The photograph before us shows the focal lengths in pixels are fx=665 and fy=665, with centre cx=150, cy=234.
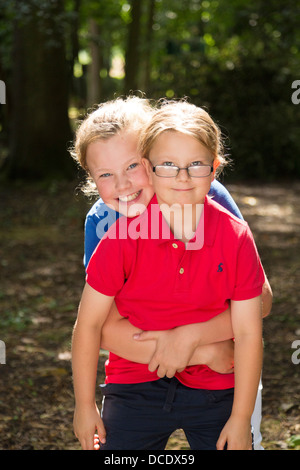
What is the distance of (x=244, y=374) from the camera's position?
81.3 inches

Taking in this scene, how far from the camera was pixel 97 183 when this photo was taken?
7.52ft

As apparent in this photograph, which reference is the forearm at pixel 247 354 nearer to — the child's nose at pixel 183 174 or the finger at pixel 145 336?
the finger at pixel 145 336

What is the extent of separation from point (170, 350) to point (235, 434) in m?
0.33

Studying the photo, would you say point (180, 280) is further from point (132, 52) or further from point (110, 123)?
point (132, 52)

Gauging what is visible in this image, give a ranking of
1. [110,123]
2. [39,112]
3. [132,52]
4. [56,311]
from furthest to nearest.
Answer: [132,52], [39,112], [56,311], [110,123]

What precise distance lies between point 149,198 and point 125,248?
0.87ft

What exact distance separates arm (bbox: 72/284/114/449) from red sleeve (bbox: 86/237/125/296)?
0.03 m

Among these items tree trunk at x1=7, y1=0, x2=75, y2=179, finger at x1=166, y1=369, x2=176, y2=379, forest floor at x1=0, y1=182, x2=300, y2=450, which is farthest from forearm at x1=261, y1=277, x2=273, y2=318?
tree trunk at x1=7, y1=0, x2=75, y2=179

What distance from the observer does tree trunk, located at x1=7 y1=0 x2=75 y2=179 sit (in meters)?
10.7

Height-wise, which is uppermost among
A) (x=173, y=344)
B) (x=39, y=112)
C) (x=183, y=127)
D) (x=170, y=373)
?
(x=39, y=112)

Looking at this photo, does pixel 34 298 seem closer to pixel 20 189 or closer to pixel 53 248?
pixel 53 248

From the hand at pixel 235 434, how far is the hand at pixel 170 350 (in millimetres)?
239

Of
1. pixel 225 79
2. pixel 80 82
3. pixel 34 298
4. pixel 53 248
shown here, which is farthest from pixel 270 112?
pixel 80 82

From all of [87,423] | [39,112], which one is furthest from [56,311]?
[39,112]
